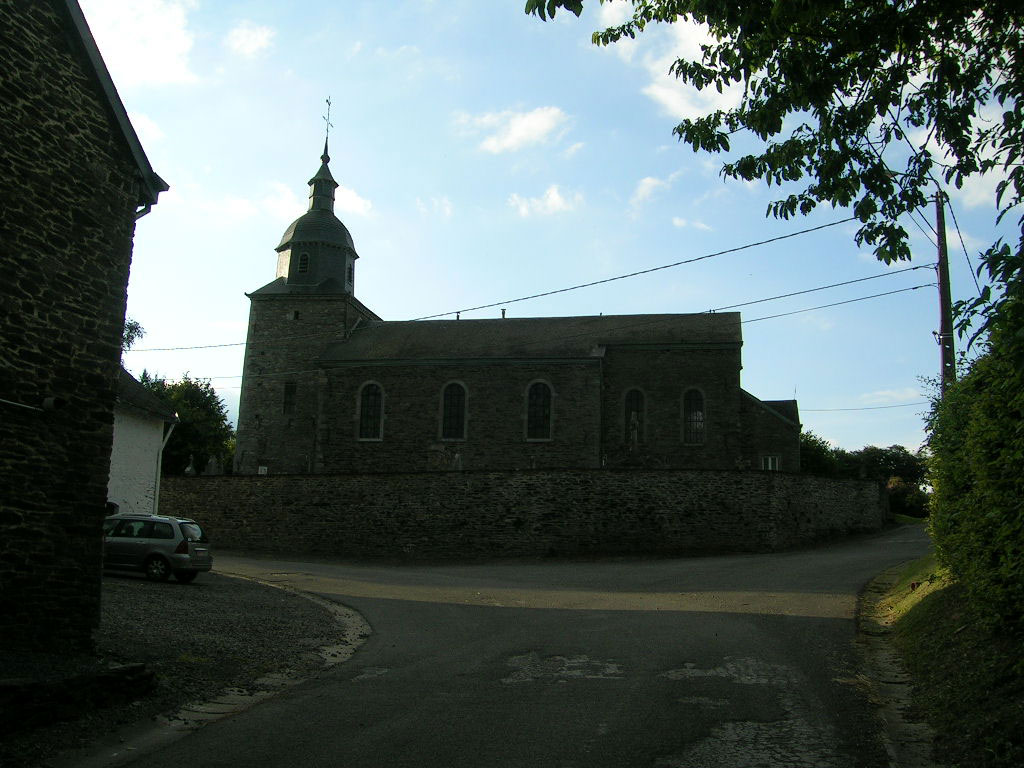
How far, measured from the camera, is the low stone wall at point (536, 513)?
2756 cm

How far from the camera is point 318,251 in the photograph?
139 feet

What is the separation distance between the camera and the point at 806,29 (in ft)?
22.7

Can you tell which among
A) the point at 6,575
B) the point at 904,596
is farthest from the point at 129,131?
the point at 904,596

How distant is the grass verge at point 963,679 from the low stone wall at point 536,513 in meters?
15.9

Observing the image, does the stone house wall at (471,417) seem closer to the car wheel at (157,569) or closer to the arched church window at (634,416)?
the arched church window at (634,416)

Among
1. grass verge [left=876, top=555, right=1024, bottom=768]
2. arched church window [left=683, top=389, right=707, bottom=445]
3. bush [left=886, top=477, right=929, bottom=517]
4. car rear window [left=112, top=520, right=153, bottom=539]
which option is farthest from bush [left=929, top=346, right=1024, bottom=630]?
bush [left=886, top=477, right=929, bottom=517]

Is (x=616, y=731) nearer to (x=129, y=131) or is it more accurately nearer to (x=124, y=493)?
(x=129, y=131)

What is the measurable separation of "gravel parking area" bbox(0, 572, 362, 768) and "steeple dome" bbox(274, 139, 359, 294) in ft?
87.8

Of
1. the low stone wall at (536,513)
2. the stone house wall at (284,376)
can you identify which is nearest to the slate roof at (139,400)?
the low stone wall at (536,513)

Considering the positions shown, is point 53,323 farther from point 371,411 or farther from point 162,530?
point 371,411

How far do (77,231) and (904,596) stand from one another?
45.3ft

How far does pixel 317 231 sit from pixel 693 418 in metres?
21.0

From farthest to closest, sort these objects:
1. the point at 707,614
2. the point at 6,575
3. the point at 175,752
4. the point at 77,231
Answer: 1. the point at 707,614
2. the point at 77,231
3. the point at 6,575
4. the point at 175,752

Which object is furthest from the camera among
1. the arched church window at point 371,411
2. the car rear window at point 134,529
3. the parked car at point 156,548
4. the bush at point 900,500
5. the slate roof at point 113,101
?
the bush at point 900,500
